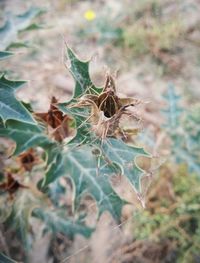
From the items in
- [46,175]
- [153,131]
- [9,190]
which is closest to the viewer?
[46,175]

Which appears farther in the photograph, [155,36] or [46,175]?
[155,36]

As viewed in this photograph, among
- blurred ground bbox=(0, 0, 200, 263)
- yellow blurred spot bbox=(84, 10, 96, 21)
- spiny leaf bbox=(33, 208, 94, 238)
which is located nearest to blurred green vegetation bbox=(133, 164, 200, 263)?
blurred ground bbox=(0, 0, 200, 263)

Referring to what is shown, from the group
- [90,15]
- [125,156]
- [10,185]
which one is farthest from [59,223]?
[90,15]

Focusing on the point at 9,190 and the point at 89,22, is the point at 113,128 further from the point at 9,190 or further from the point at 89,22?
the point at 89,22

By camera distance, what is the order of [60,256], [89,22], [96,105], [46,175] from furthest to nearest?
[89,22]
[60,256]
[46,175]
[96,105]

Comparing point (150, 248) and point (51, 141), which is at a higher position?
point (51, 141)

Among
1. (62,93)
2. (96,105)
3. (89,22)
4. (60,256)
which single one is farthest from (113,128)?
(89,22)

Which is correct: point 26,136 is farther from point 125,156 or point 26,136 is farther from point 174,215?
point 174,215

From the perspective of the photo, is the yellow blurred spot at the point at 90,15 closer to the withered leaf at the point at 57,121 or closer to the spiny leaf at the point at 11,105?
the withered leaf at the point at 57,121
